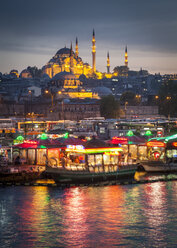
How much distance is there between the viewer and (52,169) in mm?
28281

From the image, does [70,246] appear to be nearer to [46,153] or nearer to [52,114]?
[46,153]

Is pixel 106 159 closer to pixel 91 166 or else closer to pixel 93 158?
pixel 93 158

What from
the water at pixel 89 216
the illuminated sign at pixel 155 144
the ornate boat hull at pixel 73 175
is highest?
the illuminated sign at pixel 155 144

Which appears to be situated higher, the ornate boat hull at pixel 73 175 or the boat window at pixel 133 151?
the boat window at pixel 133 151

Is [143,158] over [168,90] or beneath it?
beneath

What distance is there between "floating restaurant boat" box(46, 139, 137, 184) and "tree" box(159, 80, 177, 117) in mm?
74672

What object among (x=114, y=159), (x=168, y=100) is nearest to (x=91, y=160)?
(x=114, y=159)

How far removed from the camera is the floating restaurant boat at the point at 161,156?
32.8 m

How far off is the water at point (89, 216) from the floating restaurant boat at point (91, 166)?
98cm

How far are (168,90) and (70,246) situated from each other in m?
104

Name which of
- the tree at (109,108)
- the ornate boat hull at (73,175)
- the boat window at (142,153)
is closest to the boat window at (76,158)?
the ornate boat hull at (73,175)

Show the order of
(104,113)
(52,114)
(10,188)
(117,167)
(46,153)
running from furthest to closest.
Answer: (104,113), (52,114), (46,153), (117,167), (10,188)

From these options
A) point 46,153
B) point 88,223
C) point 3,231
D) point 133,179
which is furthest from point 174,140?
point 3,231

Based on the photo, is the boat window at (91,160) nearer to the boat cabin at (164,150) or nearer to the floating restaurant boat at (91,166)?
the floating restaurant boat at (91,166)
